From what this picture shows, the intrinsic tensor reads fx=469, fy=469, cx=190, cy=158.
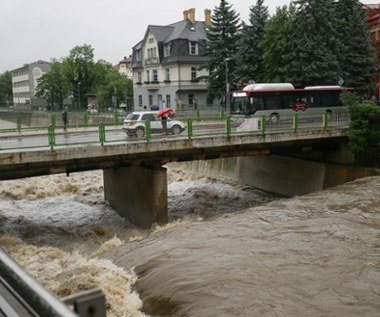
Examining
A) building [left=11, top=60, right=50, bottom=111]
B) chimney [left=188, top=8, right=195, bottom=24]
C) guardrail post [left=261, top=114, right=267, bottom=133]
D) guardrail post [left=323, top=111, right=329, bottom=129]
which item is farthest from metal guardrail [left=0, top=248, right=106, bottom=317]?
building [left=11, top=60, right=50, bottom=111]

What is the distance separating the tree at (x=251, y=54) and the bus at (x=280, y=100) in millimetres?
11893

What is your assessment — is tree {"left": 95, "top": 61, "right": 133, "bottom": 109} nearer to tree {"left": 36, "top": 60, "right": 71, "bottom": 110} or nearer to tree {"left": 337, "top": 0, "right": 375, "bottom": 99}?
tree {"left": 36, "top": 60, "right": 71, "bottom": 110}

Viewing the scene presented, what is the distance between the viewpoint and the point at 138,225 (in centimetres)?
2061

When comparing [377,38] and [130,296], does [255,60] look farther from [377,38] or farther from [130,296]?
[130,296]

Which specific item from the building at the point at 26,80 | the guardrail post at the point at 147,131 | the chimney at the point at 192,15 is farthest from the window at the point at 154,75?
the building at the point at 26,80

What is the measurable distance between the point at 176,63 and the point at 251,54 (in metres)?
17.7

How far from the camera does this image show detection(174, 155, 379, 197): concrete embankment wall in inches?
944

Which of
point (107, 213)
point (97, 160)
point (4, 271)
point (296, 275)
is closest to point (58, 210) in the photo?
point (107, 213)

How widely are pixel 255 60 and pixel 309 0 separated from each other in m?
7.93

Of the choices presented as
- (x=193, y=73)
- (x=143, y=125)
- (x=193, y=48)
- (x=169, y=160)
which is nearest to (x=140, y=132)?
(x=143, y=125)

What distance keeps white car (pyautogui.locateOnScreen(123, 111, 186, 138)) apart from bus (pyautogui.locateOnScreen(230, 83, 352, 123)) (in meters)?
6.05

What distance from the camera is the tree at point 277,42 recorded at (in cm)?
3891

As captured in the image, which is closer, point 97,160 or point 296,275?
point 296,275

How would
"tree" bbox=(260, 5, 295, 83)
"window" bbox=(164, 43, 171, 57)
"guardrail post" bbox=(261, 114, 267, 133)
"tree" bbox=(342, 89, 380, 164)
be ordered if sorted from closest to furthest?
"guardrail post" bbox=(261, 114, 267, 133)
"tree" bbox=(342, 89, 380, 164)
"tree" bbox=(260, 5, 295, 83)
"window" bbox=(164, 43, 171, 57)
